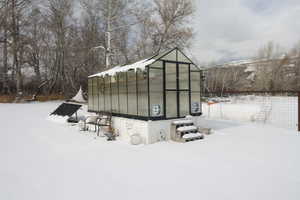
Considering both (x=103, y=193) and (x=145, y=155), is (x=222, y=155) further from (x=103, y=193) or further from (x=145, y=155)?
(x=103, y=193)

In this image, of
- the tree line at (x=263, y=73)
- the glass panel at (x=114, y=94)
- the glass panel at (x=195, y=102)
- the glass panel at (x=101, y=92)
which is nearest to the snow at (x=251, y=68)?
the tree line at (x=263, y=73)

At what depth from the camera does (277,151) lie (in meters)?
4.13

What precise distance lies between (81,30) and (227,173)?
2068 cm

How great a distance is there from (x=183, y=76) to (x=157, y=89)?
1.16 m

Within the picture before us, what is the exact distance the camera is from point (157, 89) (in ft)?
17.3

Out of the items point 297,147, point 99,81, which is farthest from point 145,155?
point 99,81

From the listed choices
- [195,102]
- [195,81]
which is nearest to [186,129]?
[195,102]

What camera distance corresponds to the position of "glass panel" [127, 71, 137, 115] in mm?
5569

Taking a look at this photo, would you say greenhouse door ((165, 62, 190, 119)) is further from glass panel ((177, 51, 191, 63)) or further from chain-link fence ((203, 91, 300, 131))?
chain-link fence ((203, 91, 300, 131))

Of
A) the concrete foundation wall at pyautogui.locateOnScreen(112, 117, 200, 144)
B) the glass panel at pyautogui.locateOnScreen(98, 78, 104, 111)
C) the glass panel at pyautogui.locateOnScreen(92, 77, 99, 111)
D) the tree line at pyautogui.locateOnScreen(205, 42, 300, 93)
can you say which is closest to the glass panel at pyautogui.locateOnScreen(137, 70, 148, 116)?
A: the concrete foundation wall at pyautogui.locateOnScreen(112, 117, 200, 144)

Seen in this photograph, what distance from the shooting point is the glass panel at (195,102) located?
20.1 feet

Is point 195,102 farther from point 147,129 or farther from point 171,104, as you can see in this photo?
point 147,129

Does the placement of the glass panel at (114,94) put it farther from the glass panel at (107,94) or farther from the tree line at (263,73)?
the tree line at (263,73)

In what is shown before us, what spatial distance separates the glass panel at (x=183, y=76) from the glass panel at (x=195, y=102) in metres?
0.42
